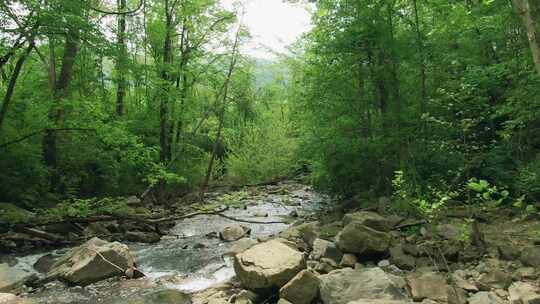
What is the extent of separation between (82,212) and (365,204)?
6.93 metres

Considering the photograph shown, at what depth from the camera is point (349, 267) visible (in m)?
5.96

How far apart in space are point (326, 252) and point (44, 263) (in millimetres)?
5324

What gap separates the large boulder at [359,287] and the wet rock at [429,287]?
0.46 ft

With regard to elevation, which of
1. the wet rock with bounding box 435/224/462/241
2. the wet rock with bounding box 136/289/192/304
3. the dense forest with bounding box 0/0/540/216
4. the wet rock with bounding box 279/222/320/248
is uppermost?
the dense forest with bounding box 0/0/540/216

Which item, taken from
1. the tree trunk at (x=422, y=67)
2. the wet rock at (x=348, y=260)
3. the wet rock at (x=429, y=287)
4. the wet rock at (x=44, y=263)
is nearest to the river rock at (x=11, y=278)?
the wet rock at (x=44, y=263)

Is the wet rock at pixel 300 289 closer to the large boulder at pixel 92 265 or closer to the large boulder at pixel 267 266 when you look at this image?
the large boulder at pixel 267 266

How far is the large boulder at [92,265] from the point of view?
616 centimetres

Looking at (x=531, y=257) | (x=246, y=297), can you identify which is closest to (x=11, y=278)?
(x=246, y=297)

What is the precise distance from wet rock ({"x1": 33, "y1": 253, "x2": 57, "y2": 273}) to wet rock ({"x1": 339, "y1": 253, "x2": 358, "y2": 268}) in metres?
5.30

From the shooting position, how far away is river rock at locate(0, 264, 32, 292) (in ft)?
19.1

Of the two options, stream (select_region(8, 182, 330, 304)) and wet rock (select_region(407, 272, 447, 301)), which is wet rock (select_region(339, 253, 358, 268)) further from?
stream (select_region(8, 182, 330, 304))

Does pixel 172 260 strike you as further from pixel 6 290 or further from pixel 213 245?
pixel 6 290

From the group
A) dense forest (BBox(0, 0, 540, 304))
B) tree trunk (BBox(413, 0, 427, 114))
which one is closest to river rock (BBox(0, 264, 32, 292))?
dense forest (BBox(0, 0, 540, 304))

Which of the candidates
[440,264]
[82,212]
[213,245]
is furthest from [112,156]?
[440,264]
